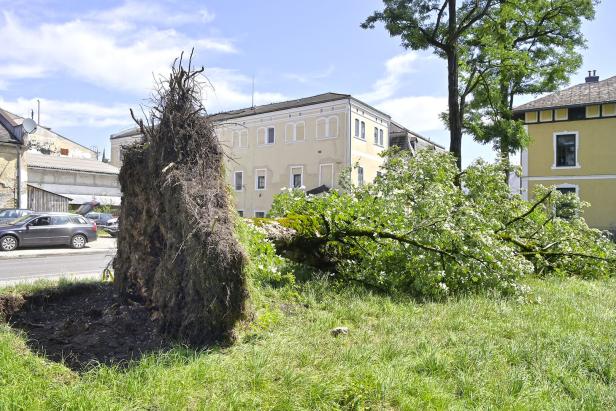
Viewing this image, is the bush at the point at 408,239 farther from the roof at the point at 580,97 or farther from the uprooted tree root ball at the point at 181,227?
the roof at the point at 580,97

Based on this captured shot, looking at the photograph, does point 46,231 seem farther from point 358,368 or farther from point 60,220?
point 358,368

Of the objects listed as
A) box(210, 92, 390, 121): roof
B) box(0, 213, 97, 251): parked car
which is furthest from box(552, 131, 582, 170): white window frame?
box(0, 213, 97, 251): parked car

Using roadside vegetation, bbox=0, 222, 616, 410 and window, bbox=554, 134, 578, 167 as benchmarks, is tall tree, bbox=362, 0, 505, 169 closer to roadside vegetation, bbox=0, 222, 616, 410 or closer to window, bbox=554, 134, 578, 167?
roadside vegetation, bbox=0, 222, 616, 410

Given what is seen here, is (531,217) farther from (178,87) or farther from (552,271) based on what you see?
(178,87)

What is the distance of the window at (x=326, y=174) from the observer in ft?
116

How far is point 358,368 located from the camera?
3316 millimetres

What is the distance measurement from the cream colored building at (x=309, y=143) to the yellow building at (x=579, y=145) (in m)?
11.3

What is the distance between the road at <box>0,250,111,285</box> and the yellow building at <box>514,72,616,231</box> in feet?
78.7

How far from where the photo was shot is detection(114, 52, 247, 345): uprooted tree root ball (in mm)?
3654

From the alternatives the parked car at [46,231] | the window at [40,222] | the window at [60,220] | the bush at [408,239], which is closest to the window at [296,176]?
the parked car at [46,231]

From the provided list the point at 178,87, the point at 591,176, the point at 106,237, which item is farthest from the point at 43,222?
the point at 591,176

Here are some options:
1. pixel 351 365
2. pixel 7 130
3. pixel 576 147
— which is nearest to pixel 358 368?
pixel 351 365

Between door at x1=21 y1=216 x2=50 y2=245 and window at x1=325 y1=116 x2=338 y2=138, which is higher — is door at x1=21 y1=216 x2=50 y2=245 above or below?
below

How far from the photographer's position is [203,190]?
12.8 feet
